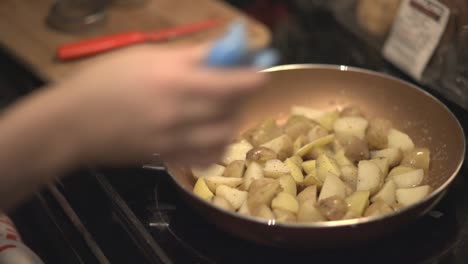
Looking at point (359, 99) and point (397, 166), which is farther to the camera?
point (359, 99)

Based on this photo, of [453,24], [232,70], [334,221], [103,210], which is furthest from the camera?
[453,24]

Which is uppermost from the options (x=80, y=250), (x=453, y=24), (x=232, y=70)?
(x=232, y=70)

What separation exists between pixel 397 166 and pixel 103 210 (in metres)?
0.41

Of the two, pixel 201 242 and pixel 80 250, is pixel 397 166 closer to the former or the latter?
pixel 201 242

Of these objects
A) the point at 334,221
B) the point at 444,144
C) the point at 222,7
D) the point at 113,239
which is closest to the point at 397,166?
the point at 444,144

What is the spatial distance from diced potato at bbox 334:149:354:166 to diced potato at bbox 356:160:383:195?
0.03 m

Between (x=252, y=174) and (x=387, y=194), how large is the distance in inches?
6.9

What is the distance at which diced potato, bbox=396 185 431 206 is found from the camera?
79 centimetres

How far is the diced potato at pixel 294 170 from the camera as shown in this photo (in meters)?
0.83

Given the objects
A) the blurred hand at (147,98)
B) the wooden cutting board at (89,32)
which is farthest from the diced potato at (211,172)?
the wooden cutting board at (89,32)

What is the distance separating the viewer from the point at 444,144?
0.88 meters

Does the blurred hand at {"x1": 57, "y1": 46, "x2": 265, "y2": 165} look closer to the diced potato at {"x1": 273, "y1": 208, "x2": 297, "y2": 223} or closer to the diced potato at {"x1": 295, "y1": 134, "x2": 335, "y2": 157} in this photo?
the diced potato at {"x1": 273, "y1": 208, "x2": 297, "y2": 223}

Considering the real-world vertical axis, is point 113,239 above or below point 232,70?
below

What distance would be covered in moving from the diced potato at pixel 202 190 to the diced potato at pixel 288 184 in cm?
9
